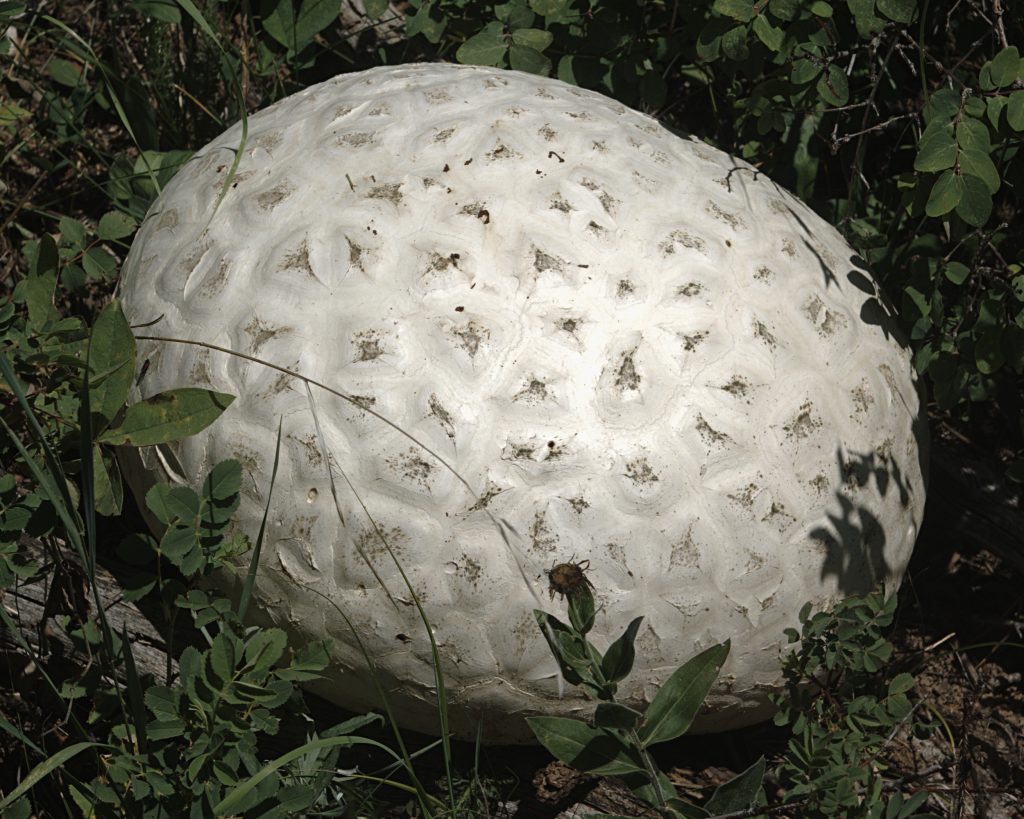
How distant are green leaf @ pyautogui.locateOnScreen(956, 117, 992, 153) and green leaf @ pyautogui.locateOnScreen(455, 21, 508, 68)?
120cm

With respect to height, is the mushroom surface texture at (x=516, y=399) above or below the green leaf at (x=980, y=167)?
below

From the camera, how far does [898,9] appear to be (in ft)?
8.20

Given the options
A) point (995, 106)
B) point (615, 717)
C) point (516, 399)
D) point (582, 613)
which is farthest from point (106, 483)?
point (995, 106)

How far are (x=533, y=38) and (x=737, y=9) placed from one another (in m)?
0.60

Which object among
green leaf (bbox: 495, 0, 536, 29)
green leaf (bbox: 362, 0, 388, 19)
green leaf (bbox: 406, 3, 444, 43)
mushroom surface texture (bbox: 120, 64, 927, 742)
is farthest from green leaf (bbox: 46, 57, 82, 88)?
green leaf (bbox: 495, 0, 536, 29)

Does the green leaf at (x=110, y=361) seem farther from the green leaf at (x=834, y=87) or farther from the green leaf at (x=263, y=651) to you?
the green leaf at (x=834, y=87)

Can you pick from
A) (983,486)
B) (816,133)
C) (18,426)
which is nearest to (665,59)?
(816,133)

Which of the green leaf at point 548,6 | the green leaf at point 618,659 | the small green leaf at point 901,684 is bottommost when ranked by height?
the small green leaf at point 901,684

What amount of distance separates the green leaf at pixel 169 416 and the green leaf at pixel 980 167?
5.23ft

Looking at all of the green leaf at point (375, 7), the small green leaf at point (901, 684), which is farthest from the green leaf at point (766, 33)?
the small green leaf at point (901, 684)

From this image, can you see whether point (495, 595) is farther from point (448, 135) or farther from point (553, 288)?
point (448, 135)

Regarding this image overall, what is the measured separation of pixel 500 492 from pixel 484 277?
41cm

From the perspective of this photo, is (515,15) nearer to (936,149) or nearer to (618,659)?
(936,149)

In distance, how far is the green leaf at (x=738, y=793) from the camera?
5.93 ft
